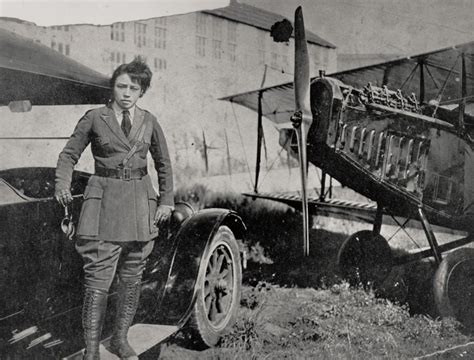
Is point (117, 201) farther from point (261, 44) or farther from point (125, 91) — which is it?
point (261, 44)

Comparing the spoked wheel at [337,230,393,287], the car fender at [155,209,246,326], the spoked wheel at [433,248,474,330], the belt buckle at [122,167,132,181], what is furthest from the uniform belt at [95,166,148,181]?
the spoked wheel at [433,248,474,330]

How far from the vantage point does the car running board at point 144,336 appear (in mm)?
2660

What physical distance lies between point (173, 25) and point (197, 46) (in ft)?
0.78

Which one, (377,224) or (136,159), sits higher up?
(136,159)

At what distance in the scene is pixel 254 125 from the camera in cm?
461

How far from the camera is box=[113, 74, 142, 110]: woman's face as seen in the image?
2.75 metres

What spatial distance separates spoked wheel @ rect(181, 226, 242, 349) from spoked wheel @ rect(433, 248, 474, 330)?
163 cm

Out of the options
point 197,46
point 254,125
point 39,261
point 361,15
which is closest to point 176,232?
point 39,261

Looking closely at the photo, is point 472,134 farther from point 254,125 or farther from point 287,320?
point 287,320

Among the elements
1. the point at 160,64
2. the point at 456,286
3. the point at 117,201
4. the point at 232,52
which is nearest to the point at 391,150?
the point at 456,286

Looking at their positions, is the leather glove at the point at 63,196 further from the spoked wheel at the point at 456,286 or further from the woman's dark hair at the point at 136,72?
the spoked wheel at the point at 456,286

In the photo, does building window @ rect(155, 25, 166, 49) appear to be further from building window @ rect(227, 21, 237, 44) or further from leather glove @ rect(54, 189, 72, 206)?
leather glove @ rect(54, 189, 72, 206)

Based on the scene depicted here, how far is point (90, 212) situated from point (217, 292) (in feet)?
3.79

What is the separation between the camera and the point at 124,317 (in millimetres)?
2670
